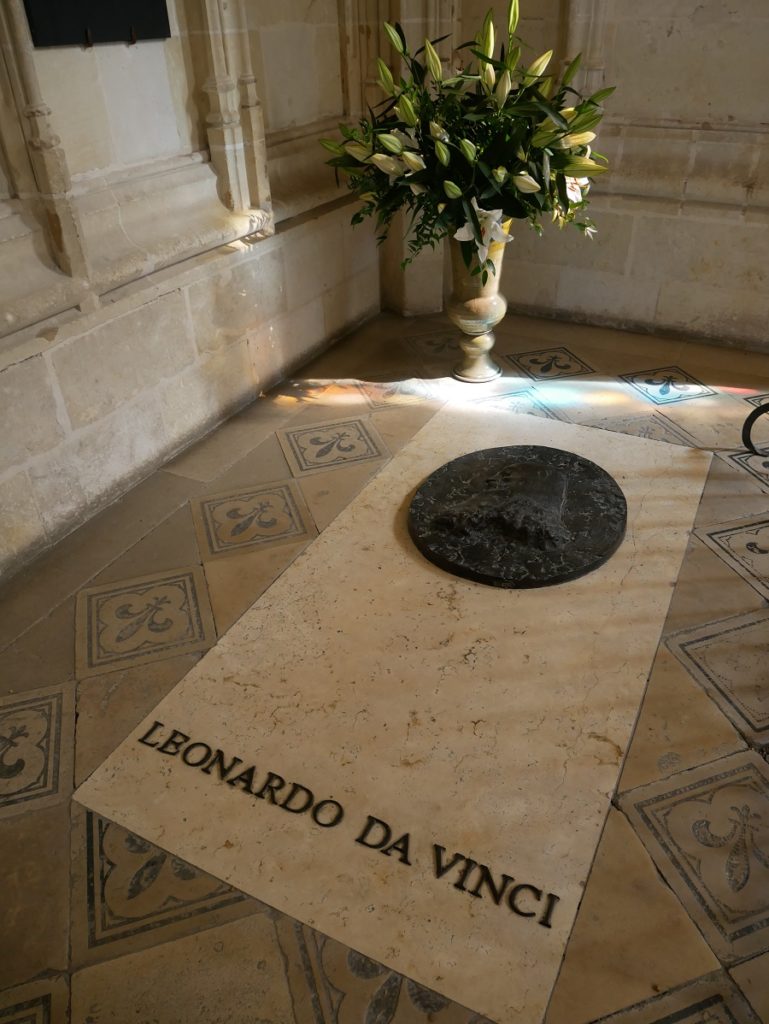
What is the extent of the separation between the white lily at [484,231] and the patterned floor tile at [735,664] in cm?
146

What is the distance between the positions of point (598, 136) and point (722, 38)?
22.7 inches

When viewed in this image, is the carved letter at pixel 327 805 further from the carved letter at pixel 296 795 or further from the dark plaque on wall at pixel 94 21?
the dark plaque on wall at pixel 94 21

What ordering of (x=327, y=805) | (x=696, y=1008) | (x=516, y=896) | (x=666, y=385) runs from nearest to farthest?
(x=696, y=1008) < (x=516, y=896) < (x=327, y=805) < (x=666, y=385)

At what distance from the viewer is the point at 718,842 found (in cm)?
148

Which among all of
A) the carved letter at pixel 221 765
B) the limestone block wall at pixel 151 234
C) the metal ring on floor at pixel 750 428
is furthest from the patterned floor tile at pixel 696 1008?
the limestone block wall at pixel 151 234

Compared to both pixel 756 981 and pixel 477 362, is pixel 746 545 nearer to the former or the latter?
pixel 756 981

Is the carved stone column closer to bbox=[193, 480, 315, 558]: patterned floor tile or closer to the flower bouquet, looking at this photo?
bbox=[193, 480, 315, 558]: patterned floor tile

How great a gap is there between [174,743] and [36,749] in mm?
313

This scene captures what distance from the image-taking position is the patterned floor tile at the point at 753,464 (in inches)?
99.9

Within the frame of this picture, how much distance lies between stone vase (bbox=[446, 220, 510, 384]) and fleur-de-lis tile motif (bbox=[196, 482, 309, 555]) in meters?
1.01

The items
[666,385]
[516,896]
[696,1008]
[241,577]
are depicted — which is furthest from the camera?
[666,385]

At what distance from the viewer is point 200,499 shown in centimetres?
256

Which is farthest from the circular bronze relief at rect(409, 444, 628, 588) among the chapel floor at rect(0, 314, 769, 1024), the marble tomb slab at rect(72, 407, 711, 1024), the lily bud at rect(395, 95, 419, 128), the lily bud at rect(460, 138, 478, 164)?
the lily bud at rect(395, 95, 419, 128)

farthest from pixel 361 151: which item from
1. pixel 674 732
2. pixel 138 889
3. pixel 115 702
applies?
pixel 138 889
